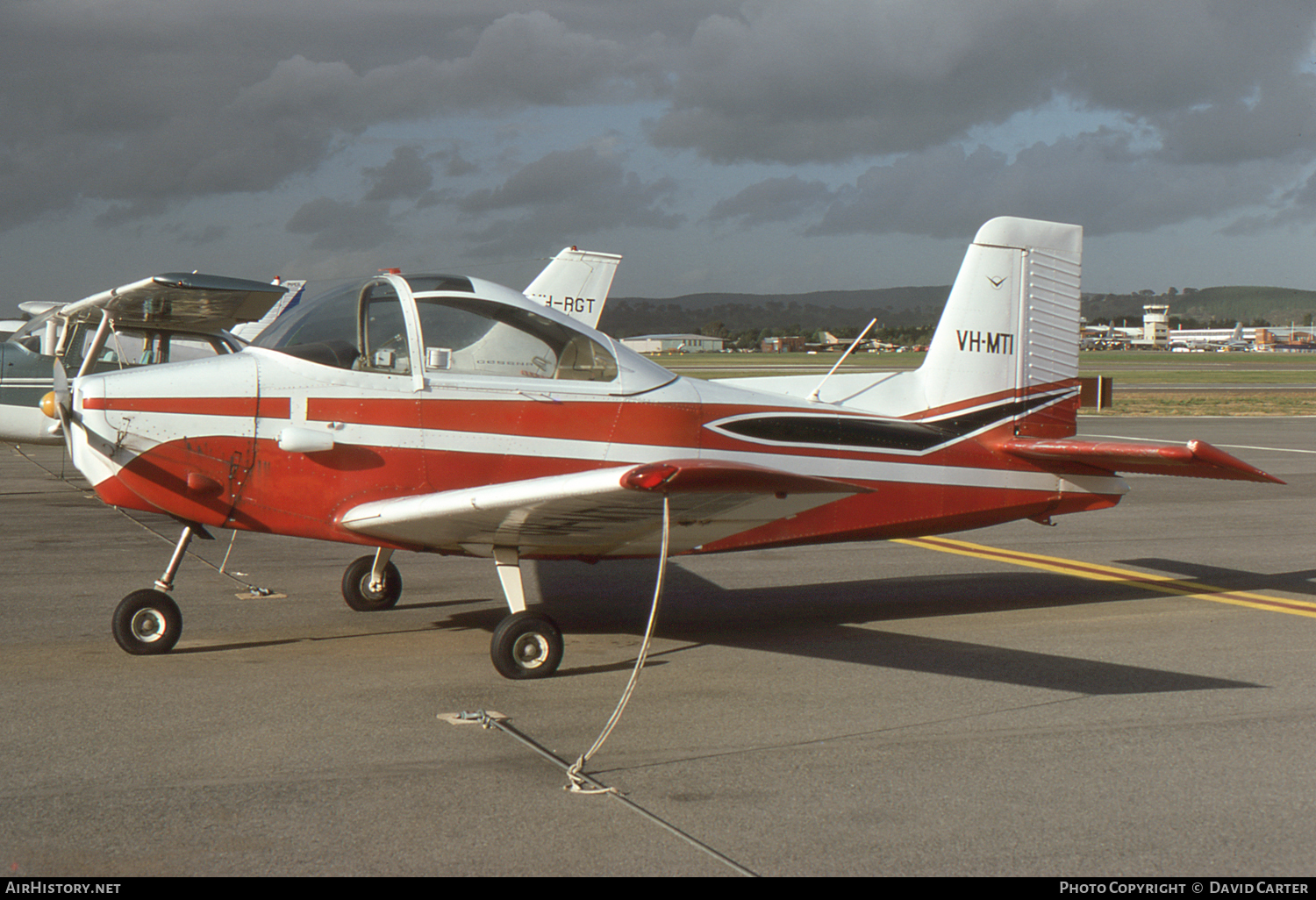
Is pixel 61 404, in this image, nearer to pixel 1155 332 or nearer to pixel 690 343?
pixel 690 343

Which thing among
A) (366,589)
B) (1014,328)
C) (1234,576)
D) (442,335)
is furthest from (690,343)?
(442,335)

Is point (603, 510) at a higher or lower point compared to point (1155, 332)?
lower

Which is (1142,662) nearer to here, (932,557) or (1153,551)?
(932,557)

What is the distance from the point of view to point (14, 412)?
1246 centimetres

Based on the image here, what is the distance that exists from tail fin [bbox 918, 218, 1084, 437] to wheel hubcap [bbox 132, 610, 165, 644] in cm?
508

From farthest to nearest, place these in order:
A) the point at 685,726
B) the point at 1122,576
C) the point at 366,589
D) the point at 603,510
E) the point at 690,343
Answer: the point at 690,343 < the point at 1122,576 < the point at 366,589 < the point at 603,510 < the point at 685,726

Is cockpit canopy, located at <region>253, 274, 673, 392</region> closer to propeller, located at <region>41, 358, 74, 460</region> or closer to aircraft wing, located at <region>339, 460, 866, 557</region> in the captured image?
aircraft wing, located at <region>339, 460, 866, 557</region>

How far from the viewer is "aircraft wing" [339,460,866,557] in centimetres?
473

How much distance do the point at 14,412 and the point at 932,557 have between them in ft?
33.2

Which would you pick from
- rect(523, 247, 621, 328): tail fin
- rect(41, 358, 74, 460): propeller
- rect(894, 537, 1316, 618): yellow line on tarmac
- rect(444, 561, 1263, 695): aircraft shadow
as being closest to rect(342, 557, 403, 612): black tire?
rect(444, 561, 1263, 695): aircraft shadow

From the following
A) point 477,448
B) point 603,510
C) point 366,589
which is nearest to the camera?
point 603,510

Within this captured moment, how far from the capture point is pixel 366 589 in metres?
7.54

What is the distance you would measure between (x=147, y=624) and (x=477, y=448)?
2.10 m

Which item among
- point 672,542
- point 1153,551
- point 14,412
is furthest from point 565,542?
point 14,412
